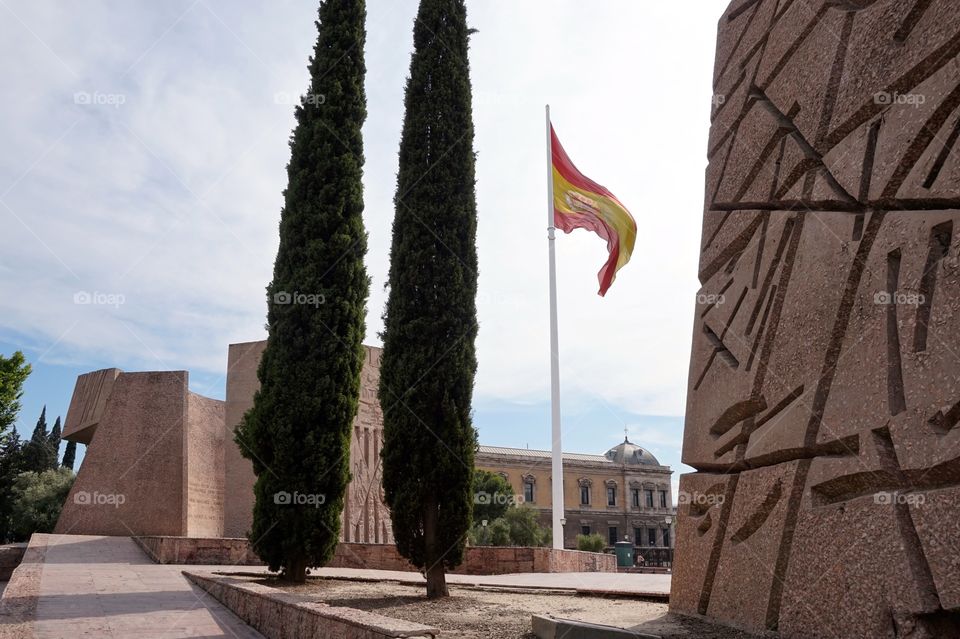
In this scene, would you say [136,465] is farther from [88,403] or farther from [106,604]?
[106,604]

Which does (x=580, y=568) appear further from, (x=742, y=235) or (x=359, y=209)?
(x=742, y=235)

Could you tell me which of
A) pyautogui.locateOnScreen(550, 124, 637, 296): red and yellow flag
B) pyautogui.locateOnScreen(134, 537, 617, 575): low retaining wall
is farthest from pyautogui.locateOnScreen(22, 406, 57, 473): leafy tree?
pyautogui.locateOnScreen(550, 124, 637, 296): red and yellow flag

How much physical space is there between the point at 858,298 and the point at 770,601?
75.1 inches

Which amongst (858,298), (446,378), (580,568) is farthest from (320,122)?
(580,568)

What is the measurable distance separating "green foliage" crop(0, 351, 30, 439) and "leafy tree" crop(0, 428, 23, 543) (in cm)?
580

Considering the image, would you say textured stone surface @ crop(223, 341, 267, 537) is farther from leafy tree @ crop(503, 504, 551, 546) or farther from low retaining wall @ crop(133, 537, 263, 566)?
leafy tree @ crop(503, 504, 551, 546)

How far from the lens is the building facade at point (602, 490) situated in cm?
5706

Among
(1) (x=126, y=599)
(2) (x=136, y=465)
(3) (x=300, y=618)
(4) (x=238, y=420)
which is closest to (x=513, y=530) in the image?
(4) (x=238, y=420)

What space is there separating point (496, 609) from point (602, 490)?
55908 mm

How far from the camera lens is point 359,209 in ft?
33.9

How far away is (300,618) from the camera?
17.5ft

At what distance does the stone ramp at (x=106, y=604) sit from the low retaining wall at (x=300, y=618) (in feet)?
0.41

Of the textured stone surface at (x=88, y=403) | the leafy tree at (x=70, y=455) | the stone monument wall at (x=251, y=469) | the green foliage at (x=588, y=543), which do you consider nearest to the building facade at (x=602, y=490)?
the green foliage at (x=588, y=543)

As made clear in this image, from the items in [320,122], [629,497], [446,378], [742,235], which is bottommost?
[629,497]
